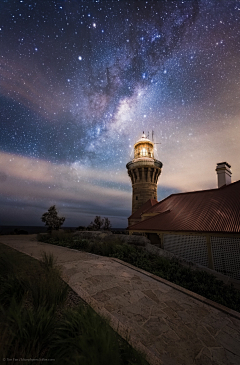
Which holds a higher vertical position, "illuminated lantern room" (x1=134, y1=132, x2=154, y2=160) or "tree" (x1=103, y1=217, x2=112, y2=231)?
"illuminated lantern room" (x1=134, y1=132, x2=154, y2=160)

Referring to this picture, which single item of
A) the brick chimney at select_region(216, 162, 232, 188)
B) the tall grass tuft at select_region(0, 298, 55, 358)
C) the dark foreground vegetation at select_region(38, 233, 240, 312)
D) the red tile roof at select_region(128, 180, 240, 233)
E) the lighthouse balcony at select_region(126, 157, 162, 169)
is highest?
the lighthouse balcony at select_region(126, 157, 162, 169)

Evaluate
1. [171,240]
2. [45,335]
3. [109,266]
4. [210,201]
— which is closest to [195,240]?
[171,240]

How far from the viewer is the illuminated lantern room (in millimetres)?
27219

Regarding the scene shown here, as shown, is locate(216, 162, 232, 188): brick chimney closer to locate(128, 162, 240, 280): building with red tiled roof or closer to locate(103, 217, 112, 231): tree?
locate(128, 162, 240, 280): building with red tiled roof

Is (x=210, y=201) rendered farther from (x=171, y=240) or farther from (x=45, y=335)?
(x=45, y=335)

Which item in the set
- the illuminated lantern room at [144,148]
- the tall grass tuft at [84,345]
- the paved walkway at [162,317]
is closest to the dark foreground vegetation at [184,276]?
the paved walkway at [162,317]

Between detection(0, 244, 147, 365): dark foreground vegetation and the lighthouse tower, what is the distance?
22166 mm

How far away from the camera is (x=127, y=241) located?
11.2 meters

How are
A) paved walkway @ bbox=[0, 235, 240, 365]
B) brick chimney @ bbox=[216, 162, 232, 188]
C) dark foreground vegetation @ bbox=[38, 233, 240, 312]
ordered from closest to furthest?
1. paved walkway @ bbox=[0, 235, 240, 365]
2. dark foreground vegetation @ bbox=[38, 233, 240, 312]
3. brick chimney @ bbox=[216, 162, 232, 188]

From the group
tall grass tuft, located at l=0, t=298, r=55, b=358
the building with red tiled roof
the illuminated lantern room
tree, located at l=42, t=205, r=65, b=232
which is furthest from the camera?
the illuminated lantern room

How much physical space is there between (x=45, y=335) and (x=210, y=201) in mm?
12605

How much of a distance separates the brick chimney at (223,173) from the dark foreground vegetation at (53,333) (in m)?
15.0

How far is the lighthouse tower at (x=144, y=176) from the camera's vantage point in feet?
84.1

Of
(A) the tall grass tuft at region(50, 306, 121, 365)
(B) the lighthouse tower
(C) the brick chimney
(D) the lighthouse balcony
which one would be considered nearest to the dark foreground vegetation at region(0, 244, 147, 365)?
(A) the tall grass tuft at region(50, 306, 121, 365)
